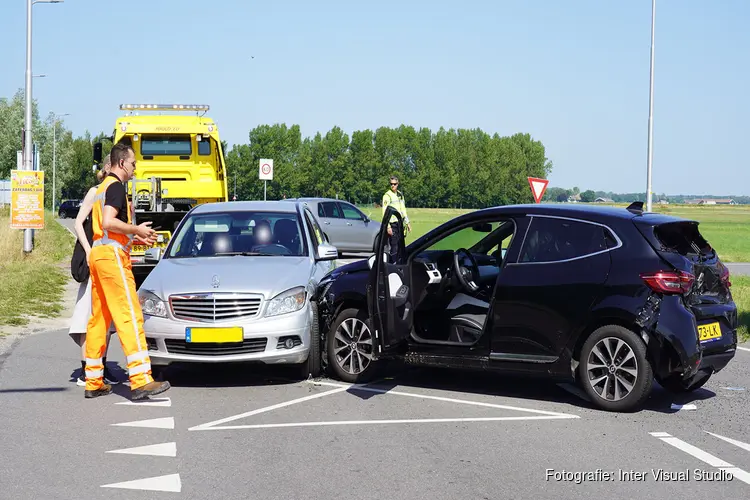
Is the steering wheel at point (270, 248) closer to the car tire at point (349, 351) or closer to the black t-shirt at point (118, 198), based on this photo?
the car tire at point (349, 351)

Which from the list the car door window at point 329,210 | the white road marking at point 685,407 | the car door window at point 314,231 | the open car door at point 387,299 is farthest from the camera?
the car door window at point 329,210

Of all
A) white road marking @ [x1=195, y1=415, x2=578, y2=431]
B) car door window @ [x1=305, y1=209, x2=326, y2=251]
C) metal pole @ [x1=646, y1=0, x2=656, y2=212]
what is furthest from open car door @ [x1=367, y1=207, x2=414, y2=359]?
metal pole @ [x1=646, y1=0, x2=656, y2=212]

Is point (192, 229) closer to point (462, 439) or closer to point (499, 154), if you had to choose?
point (462, 439)

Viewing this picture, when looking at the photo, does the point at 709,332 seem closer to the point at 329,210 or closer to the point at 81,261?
the point at 81,261

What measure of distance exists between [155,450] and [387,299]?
8.06ft

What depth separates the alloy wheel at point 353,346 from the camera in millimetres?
9008

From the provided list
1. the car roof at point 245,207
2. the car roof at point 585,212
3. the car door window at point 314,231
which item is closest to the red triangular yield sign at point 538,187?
the car door window at point 314,231

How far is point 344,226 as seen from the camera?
28.7 metres

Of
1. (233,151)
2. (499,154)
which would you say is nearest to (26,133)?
(233,151)

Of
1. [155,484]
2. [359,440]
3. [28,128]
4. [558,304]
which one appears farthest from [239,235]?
[28,128]

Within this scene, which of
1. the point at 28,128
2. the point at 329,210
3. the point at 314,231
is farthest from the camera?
the point at 329,210

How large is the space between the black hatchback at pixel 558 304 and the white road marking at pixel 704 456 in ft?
2.35

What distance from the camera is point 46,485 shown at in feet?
18.5

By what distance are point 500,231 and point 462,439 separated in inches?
108
